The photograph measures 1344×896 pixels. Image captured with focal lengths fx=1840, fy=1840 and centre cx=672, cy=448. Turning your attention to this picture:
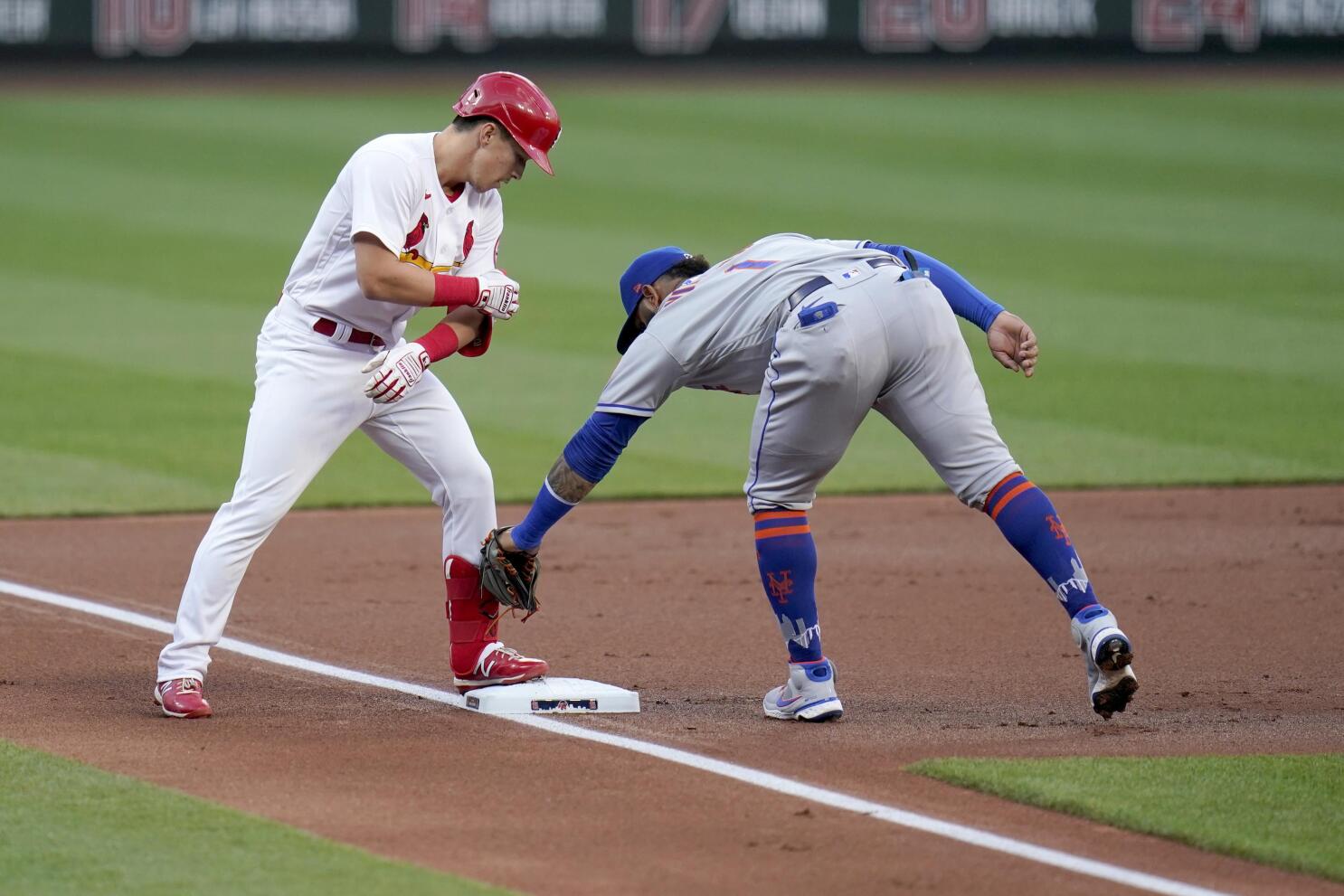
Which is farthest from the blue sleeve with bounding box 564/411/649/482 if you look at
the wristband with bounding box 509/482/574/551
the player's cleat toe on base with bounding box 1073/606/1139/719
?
the player's cleat toe on base with bounding box 1073/606/1139/719

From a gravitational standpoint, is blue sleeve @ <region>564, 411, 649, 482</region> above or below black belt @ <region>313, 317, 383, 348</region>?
below

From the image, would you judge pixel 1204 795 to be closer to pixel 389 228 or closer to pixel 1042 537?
pixel 1042 537

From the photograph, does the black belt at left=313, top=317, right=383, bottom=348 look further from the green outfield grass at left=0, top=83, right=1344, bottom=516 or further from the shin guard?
the green outfield grass at left=0, top=83, right=1344, bottom=516

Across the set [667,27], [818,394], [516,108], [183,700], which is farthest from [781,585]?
[667,27]

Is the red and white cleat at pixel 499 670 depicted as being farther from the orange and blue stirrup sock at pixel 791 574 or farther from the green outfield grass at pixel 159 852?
the green outfield grass at pixel 159 852

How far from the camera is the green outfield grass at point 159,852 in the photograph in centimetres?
387

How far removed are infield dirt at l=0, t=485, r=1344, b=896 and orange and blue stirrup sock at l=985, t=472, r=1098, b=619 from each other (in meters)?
0.42

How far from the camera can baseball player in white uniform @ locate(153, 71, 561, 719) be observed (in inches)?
208

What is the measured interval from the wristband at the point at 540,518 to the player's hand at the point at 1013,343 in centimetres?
133

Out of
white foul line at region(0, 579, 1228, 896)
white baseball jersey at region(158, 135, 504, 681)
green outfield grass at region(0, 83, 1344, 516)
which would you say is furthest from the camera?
green outfield grass at region(0, 83, 1344, 516)

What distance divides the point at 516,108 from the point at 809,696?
1928 millimetres

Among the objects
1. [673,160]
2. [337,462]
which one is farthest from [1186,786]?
[673,160]

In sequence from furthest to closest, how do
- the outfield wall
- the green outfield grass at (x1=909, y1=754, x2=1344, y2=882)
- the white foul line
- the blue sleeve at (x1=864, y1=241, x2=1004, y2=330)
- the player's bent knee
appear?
the outfield wall < the player's bent knee < the blue sleeve at (x1=864, y1=241, x2=1004, y2=330) < the green outfield grass at (x1=909, y1=754, x2=1344, y2=882) < the white foul line

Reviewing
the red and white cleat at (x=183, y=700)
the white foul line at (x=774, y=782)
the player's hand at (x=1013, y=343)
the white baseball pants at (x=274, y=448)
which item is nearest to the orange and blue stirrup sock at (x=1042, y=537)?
the player's hand at (x=1013, y=343)
